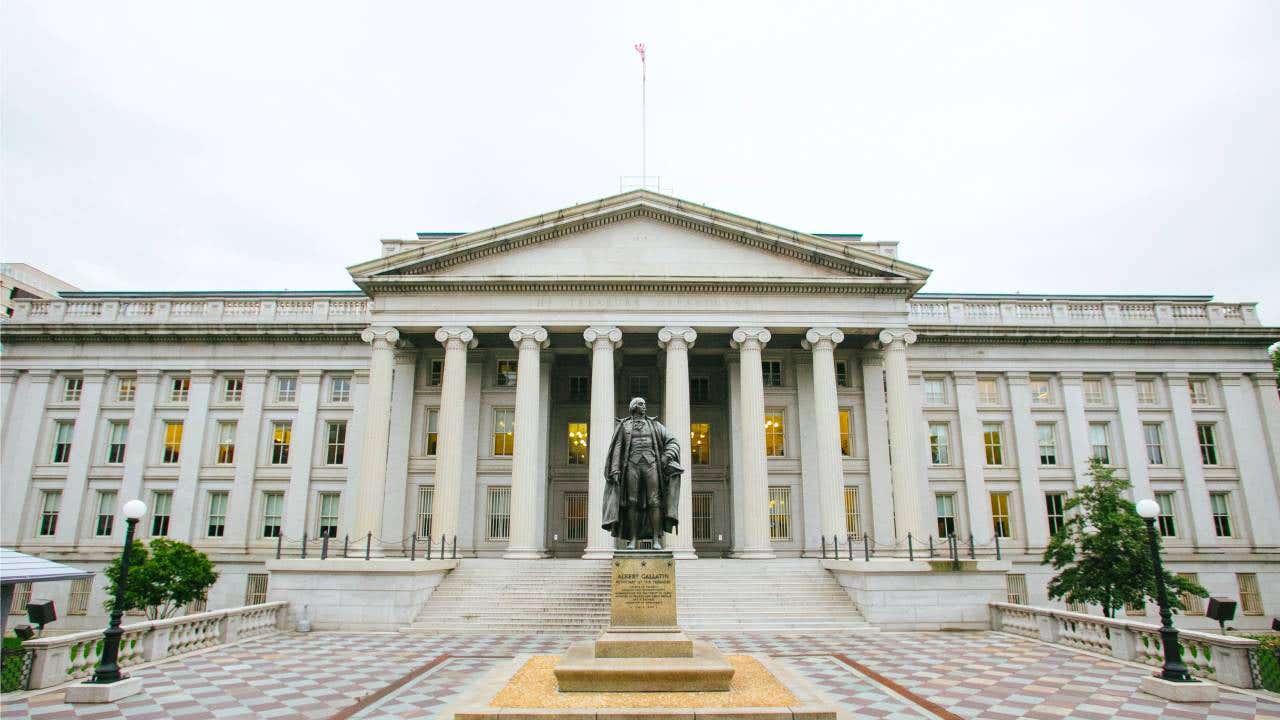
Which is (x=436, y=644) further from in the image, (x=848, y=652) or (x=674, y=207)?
(x=674, y=207)

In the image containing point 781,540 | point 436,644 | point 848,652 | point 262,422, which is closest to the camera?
point 848,652

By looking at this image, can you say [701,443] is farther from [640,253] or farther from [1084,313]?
[1084,313]

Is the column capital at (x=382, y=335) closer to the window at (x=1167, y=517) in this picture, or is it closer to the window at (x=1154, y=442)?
the window at (x=1154, y=442)

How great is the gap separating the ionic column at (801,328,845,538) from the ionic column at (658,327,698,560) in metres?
5.11

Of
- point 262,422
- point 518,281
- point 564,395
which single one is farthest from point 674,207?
point 262,422

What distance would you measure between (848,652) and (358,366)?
26.6 metres

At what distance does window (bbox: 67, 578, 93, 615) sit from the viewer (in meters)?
→ 31.2

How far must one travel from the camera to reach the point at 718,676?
395 inches

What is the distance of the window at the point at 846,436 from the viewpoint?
33.3 meters

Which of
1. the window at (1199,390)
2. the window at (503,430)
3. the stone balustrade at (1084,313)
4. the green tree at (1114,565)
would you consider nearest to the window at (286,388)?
the window at (503,430)

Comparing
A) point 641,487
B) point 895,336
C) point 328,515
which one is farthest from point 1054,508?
point 328,515

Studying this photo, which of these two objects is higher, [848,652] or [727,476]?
[727,476]

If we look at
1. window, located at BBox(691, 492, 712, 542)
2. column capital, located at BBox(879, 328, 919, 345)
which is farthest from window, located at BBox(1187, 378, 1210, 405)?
window, located at BBox(691, 492, 712, 542)

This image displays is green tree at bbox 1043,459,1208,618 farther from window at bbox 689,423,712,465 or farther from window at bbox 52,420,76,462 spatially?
window at bbox 52,420,76,462
